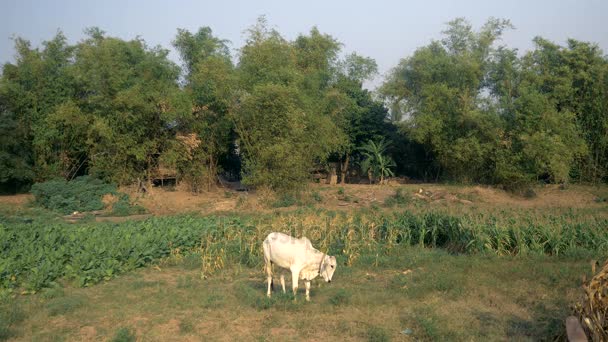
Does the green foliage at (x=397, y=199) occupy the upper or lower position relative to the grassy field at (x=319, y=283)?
upper

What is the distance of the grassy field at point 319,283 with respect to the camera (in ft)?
21.5

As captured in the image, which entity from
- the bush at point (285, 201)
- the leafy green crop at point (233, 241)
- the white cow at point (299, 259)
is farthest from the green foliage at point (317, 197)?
the white cow at point (299, 259)

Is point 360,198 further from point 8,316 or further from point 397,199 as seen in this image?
point 8,316

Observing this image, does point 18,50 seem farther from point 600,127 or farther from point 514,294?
point 600,127

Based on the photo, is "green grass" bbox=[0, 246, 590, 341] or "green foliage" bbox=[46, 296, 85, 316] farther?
"green foliage" bbox=[46, 296, 85, 316]

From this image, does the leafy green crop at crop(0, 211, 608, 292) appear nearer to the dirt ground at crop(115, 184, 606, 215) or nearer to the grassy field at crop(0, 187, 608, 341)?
the grassy field at crop(0, 187, 608, 341)

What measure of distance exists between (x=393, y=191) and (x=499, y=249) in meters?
12.2

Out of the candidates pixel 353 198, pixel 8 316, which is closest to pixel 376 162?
pixel 353 198

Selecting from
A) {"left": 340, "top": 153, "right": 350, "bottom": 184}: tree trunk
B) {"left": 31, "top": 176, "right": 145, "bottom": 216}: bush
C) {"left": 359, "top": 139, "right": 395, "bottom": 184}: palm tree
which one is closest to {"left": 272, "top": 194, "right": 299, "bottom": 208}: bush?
{"left": 31, "top": 176, "right": 145, "bottom": 216}: bush

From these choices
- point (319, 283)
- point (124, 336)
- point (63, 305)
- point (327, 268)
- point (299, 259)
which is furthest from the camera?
point (319, 283)

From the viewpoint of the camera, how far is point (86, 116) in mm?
22000

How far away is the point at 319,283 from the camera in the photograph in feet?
28.6

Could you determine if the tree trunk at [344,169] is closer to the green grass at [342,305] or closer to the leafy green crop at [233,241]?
the leafy green crop at [233,241]

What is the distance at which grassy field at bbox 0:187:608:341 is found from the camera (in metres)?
6.56
